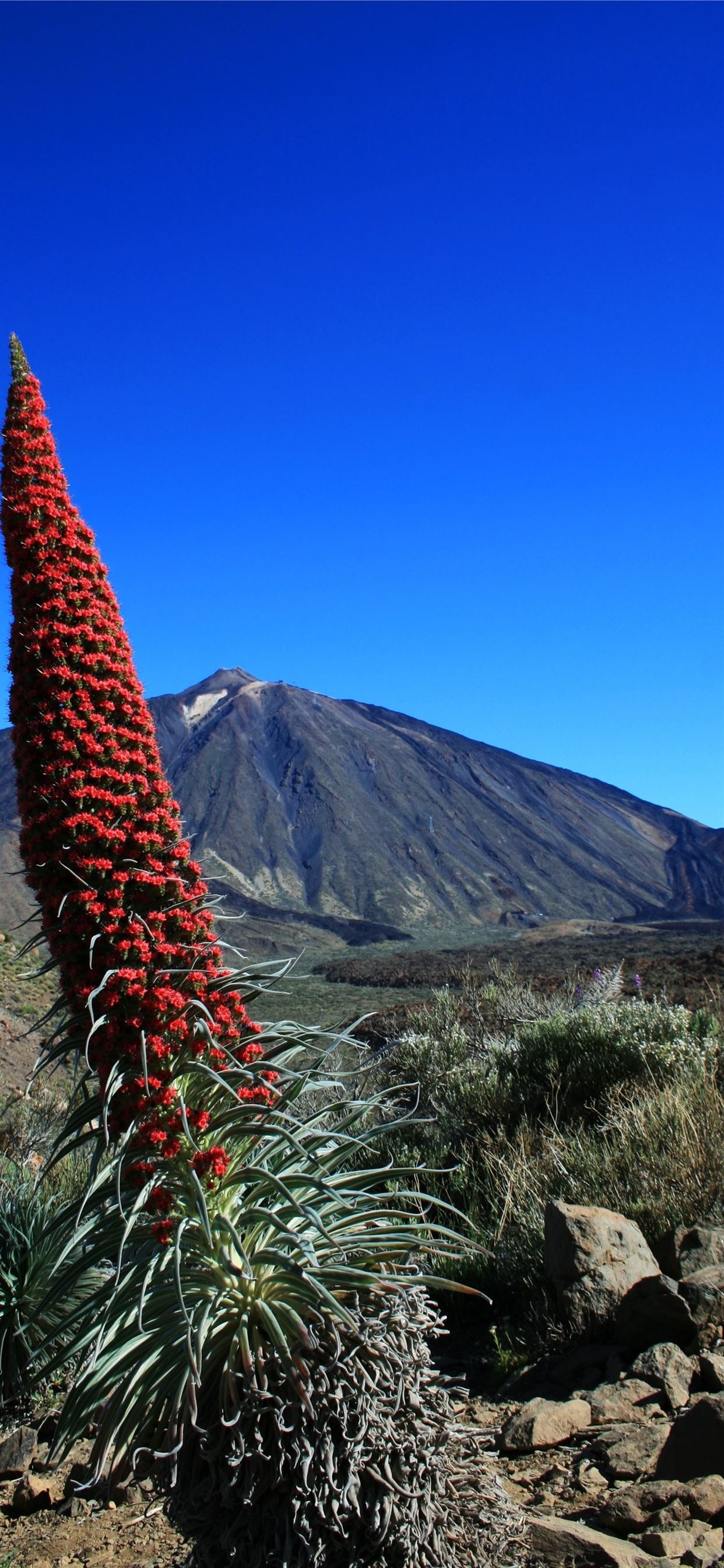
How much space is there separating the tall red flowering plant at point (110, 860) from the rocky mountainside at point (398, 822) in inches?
1873

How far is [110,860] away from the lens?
100 inches

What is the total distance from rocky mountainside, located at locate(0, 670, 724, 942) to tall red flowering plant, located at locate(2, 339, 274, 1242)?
47570 millimetres

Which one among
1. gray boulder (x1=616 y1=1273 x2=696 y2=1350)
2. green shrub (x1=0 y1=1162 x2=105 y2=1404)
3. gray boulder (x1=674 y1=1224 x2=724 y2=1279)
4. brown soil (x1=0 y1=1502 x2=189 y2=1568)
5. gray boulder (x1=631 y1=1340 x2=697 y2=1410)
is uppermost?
gray boulder (x1=674 y1=1224 x2=724 y2=1279)

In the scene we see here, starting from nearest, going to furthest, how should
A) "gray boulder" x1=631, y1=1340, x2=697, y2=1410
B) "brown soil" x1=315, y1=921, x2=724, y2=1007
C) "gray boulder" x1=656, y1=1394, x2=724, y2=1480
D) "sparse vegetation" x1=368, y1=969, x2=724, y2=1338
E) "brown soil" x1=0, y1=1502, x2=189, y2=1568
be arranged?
1. "gray boulder" x1=656, y1=1394, x2=724, y2=1480
2. "brown soil" x1=0, y1=1502, x2=189, y2=1568
3. "gray boulder" x1=631, y1=1340, x2=697, y2=1410
4. "sparse vegetation" x1=368, y1=969, x2=724, y2=1338
5. "brown soil" x1=315, y1=921, x2=724, y2=1007

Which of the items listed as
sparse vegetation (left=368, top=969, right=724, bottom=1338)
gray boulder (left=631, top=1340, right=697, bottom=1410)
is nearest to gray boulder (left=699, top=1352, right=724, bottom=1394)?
gray boulder (left=631, top=1340, right=697, bottom=1410)

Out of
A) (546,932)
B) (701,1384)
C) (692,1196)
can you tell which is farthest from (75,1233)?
(546,932)

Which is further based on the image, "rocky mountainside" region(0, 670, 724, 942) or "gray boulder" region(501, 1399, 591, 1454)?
"rocky mountainside" region(0, 670, 724, 942)

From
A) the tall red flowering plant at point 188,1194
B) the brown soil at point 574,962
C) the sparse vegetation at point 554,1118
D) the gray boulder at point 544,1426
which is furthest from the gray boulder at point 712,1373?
the brown soil at point 574,962

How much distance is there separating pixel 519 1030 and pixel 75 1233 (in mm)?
6372

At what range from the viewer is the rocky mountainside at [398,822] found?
6906 cm

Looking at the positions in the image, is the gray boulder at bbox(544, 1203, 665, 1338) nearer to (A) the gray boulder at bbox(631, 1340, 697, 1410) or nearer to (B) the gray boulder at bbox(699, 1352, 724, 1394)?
(A) the gray boulder at bbox(631, 1340, 697, 1410)

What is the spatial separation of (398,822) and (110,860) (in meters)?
78.7

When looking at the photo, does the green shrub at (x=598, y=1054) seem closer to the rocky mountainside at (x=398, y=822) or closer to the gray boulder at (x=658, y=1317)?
the gray boulder at (x=658, y=1317)

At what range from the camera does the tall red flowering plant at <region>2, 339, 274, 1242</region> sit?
2496 millimetres
